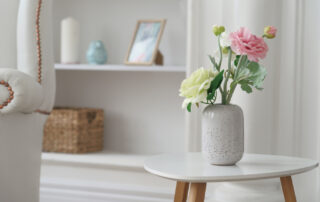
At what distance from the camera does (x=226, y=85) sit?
154 cm

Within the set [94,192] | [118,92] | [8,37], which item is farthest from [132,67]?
[8,37]

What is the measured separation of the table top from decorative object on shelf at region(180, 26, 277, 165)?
0.05 meters

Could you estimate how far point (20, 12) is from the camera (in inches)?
76.2

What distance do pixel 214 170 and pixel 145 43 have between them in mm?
1313

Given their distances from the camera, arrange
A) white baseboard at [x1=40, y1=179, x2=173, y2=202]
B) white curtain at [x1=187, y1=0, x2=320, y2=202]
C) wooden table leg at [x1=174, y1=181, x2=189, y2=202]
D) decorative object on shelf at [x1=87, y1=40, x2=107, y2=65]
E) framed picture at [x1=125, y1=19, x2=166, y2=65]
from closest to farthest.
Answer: wooden table leg at [x1=174, y1=181, x2=189, y2=202]
white curtain at [x1=187, y1=0, x2=320, y2=202]
white baseboard at [x1=40, y1=179, x2=173, y2=202]
framed picture at [x1=125, y1=19, x2=166, y2=65]
decorative object on shelf at [x1=87, y1=40, x2=107, y2=65]

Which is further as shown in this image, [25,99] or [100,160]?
[100,160]

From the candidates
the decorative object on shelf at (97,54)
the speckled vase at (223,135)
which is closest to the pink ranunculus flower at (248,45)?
the speckled vase at (223,135)

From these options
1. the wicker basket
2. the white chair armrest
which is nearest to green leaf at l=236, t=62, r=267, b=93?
the white chair armrest

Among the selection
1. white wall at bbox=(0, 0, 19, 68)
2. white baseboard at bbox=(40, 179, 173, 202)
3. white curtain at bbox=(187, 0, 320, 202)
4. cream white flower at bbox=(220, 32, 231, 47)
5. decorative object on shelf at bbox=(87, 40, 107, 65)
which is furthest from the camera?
decorative object on shelf at bbox=(87, 40, 107, 65)

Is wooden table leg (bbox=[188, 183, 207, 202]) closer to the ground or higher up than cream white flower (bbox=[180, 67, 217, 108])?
closer to the ground

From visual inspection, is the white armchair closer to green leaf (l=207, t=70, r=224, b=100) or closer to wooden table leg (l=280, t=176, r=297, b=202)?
green leaf (l=207, t=70, r=224, b=100)

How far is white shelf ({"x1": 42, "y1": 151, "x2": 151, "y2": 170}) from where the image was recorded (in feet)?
8.42

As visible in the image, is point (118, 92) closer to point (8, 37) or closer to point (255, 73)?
point (8, 37)

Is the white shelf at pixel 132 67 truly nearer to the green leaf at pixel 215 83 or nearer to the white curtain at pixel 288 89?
the white curtain at pixel 288 89
